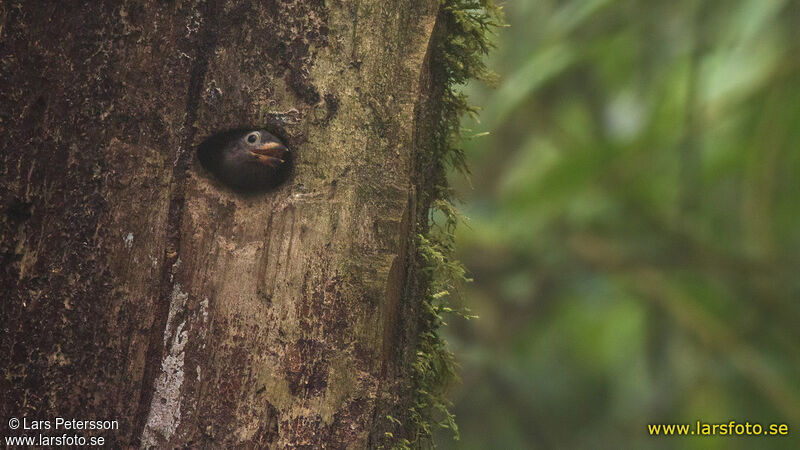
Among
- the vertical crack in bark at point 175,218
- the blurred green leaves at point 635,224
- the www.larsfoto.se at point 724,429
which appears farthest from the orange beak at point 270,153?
the www.larsfoto.se at point 724,429

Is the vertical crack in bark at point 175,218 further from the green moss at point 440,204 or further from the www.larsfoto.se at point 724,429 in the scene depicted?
the www.larsfoto.se at point 724,429

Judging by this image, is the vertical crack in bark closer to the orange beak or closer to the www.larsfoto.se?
the orange beak

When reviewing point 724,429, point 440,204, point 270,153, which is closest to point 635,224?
point 724,429

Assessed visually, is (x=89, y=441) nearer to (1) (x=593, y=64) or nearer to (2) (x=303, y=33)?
(2) (x=303, y=33)

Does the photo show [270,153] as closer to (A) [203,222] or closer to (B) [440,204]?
(A) [203,222]

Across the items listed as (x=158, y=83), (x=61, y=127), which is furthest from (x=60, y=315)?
(x=158, y=83)

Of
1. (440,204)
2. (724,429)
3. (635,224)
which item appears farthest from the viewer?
(635,224)
